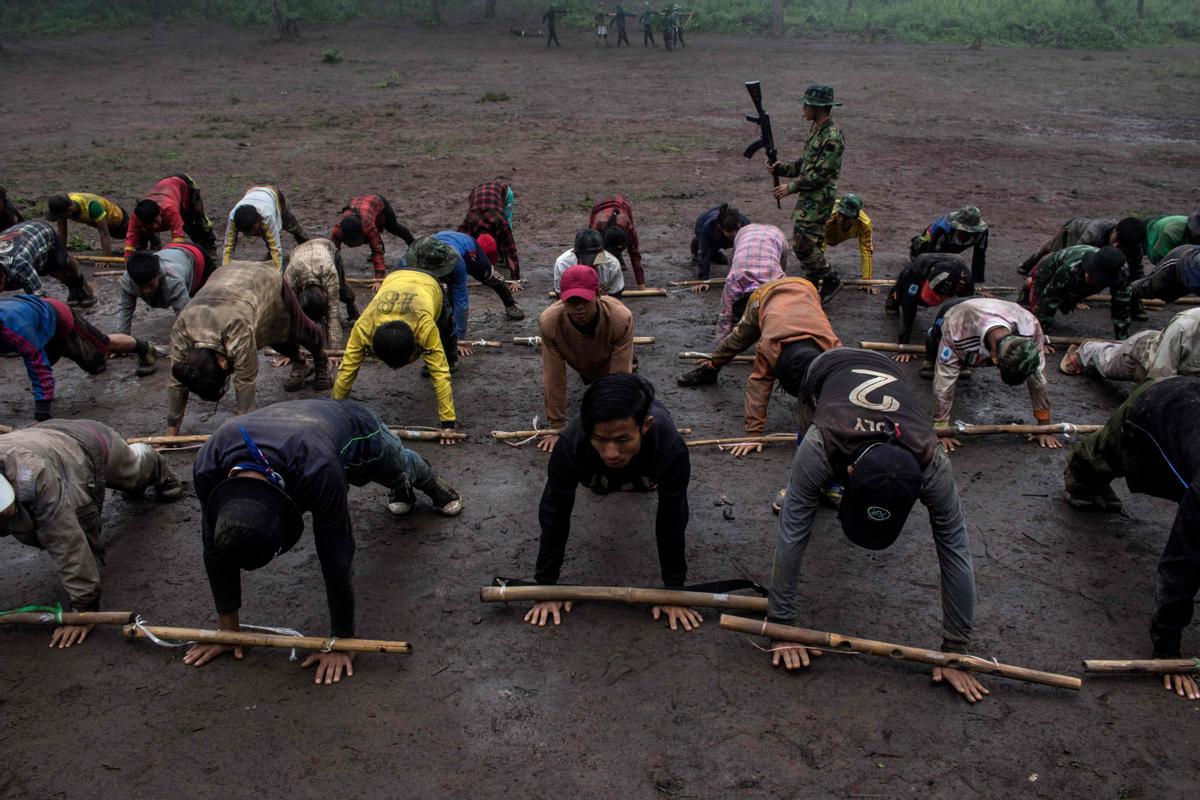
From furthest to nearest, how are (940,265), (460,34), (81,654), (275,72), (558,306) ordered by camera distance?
(460,34)
(275,72)
(940,265)
(558,306)
(81,654)

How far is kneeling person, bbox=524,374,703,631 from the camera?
3131mm

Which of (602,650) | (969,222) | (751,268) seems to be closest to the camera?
(602,650)

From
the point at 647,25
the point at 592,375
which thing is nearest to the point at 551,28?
the point at 647,25

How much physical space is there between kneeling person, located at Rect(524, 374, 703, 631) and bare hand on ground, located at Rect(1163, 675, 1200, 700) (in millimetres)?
1978

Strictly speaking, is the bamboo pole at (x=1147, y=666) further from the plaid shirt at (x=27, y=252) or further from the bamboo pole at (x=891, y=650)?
the plaid shirt at (x=27, y=252)

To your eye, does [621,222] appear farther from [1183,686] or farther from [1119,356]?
[1183,686]

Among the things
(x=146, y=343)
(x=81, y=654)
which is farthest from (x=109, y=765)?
(x=146, y=343)

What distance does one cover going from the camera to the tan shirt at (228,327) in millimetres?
4781

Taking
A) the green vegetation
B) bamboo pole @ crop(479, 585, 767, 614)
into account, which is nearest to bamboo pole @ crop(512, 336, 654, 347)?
bamboo pole @ crop(479, 585, 767, 614)

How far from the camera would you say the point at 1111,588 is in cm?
399

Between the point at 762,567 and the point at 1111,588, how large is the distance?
5.62ft

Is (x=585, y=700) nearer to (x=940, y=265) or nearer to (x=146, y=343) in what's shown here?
(x=940, y=265)

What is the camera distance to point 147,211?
6980 mm

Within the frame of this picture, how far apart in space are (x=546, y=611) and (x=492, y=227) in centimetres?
484
